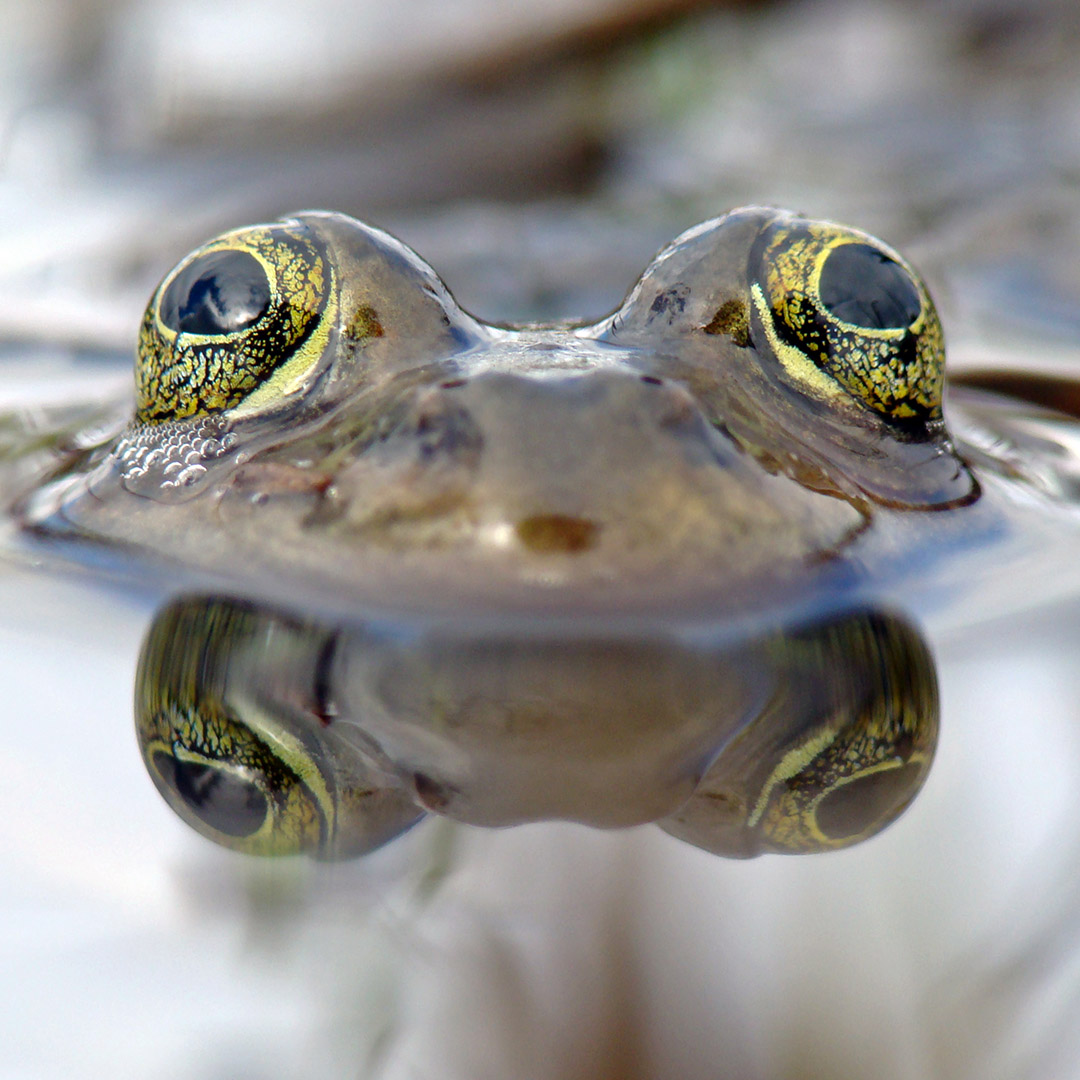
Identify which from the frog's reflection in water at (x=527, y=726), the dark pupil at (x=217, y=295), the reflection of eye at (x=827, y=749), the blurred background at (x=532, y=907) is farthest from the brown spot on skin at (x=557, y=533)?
the dark pupil at (x=217, y=295)

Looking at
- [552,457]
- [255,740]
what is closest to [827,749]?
[552,457]

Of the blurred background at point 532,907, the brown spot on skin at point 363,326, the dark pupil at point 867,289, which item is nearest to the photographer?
the blurred background at point 532,907

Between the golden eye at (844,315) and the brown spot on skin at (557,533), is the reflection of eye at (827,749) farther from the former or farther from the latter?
the golden eye at (844,315)

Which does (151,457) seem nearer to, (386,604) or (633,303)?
(386,604)

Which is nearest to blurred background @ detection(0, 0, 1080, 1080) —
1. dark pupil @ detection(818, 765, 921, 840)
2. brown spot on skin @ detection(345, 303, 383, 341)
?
dark pupil @ detection(818, 765, 921, 840)

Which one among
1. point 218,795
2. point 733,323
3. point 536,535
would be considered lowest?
point 218,795

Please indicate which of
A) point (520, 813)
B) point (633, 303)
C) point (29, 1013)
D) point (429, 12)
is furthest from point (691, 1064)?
point (429, 12)

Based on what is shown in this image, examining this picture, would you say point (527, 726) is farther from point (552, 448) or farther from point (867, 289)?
point (867, 289)
